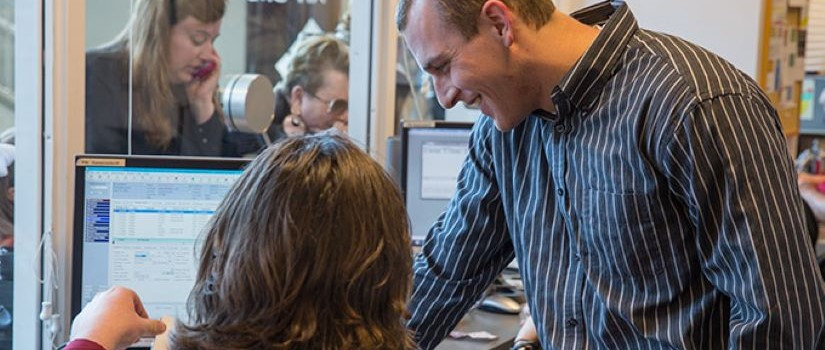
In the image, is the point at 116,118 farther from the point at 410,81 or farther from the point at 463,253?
the point at 410,81

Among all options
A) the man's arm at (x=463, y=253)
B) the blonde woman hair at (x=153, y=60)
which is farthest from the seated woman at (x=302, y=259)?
the blonde woman hair at (x=153, y=60)

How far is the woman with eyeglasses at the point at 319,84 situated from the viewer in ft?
10.2

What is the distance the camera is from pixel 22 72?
2.12m

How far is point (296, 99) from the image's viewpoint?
3.10m

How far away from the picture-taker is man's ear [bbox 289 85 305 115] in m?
3.09

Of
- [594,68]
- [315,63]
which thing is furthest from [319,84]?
[594,68]

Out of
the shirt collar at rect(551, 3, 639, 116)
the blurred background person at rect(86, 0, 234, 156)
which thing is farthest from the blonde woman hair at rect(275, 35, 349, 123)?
the shirt collar at rect(551, 3, 639, 116)

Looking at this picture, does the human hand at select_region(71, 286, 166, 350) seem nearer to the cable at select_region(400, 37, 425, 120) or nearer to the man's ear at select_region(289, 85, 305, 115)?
the man's ear at select_region(289, 85, 305, 115)

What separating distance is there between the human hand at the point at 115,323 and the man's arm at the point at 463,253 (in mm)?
610

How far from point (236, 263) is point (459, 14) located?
0.67 metres

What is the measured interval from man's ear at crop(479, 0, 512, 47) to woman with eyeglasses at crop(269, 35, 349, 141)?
149 cm

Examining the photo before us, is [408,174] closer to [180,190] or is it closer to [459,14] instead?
[180,190]

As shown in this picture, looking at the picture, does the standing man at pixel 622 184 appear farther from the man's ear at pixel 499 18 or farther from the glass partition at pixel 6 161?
the glass partition at pixel 6 161

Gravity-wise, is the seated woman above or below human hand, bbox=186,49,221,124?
below
